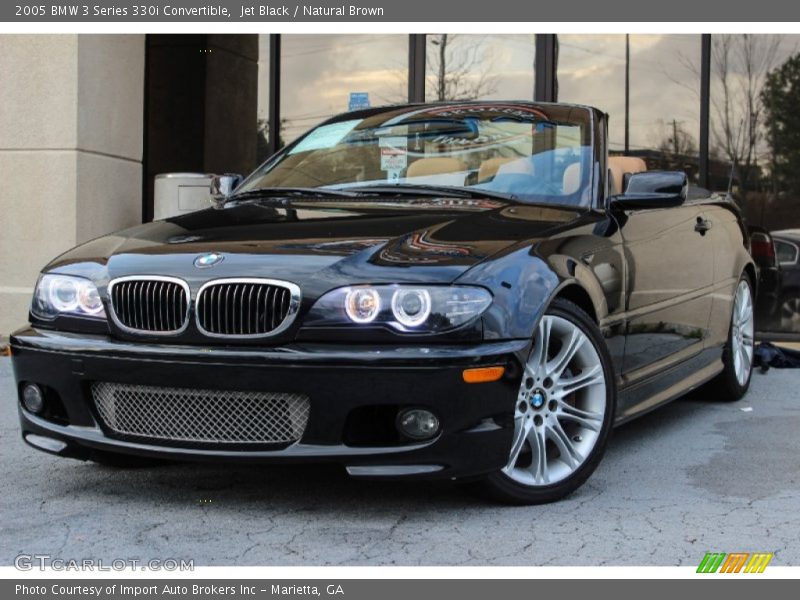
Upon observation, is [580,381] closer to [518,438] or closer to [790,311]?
[518,438]

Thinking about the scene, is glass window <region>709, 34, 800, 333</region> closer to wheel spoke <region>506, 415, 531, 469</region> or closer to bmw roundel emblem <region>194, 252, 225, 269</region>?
wheel spoke <region>506, 415, 531, 469</region>

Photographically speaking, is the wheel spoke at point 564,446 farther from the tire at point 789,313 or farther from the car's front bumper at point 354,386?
the tire at point 789,313

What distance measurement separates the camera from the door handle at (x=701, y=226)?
5672mm

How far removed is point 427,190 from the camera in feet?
15.2

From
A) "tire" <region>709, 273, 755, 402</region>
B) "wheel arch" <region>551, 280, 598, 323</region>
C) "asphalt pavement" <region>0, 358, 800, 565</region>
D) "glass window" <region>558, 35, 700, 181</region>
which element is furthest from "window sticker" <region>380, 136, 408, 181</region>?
"glass window" <region>558, 35, 700, 181</region>

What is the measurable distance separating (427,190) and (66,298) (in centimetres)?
148

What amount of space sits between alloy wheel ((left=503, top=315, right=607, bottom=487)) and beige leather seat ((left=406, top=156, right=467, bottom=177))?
1.08 metres

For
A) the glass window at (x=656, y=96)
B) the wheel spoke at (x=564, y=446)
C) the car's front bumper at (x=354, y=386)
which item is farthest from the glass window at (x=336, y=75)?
the car's front bumper at (x=354, y=386)

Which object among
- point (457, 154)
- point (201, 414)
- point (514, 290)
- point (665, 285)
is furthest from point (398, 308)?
point (665, 285)

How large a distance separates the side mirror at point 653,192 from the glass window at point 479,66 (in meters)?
5.60

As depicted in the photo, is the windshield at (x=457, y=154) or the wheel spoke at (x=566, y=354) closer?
the wheel spoke at (x=566, y=354)

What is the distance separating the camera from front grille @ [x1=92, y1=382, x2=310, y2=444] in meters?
3.64

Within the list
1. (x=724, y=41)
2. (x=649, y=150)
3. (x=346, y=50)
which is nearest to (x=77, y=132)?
(x=346, y=50)
